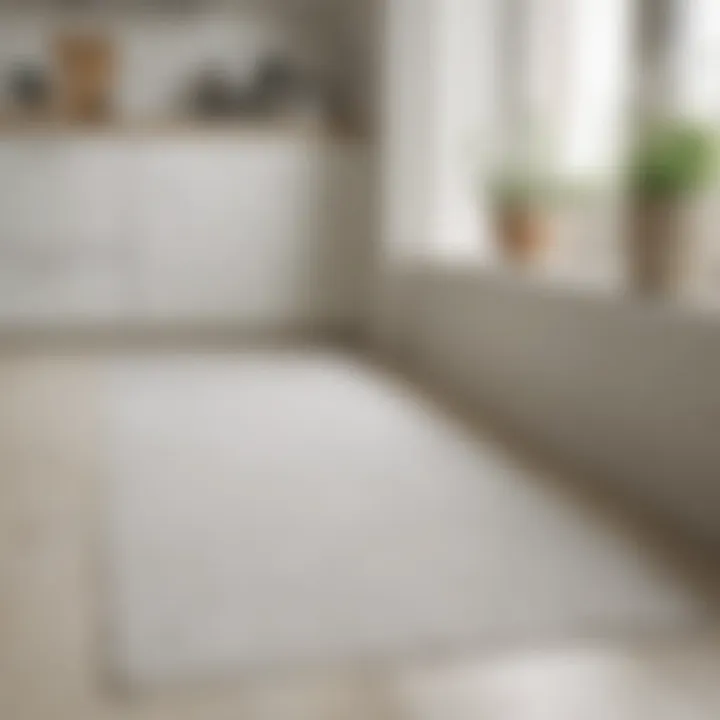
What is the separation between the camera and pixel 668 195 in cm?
214

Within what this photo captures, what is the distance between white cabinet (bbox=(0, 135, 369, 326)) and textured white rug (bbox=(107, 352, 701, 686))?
6.66ft

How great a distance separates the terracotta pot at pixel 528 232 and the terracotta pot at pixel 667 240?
792 mm

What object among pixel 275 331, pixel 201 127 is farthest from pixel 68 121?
pixel 275 331

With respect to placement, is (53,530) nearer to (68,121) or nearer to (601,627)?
(601,627)

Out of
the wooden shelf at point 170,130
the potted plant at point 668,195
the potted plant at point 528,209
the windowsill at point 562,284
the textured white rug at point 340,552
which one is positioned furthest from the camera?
the wooden shelf at point 170,130

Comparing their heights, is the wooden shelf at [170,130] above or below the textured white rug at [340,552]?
above

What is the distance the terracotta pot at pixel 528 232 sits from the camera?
9.80ft

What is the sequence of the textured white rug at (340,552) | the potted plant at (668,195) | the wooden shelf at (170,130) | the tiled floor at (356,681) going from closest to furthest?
the tiled floor at (356,681)
the textured white rug at (340,552)
the potted plant at (668,195)
the wooden shelf at (170,130)

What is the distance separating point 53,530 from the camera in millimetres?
1470

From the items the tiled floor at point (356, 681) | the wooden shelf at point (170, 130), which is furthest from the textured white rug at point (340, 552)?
the wooden shelf at point (170, 130)

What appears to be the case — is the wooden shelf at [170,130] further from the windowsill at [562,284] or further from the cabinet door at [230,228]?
the windowsill at [562,284]

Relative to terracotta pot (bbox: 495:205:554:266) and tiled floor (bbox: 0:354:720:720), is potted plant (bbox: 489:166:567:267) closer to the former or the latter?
terracotta pot (bbox: 495:205:554:266)

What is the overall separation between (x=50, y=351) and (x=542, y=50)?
1.90 m

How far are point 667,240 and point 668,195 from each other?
9 centimetres
